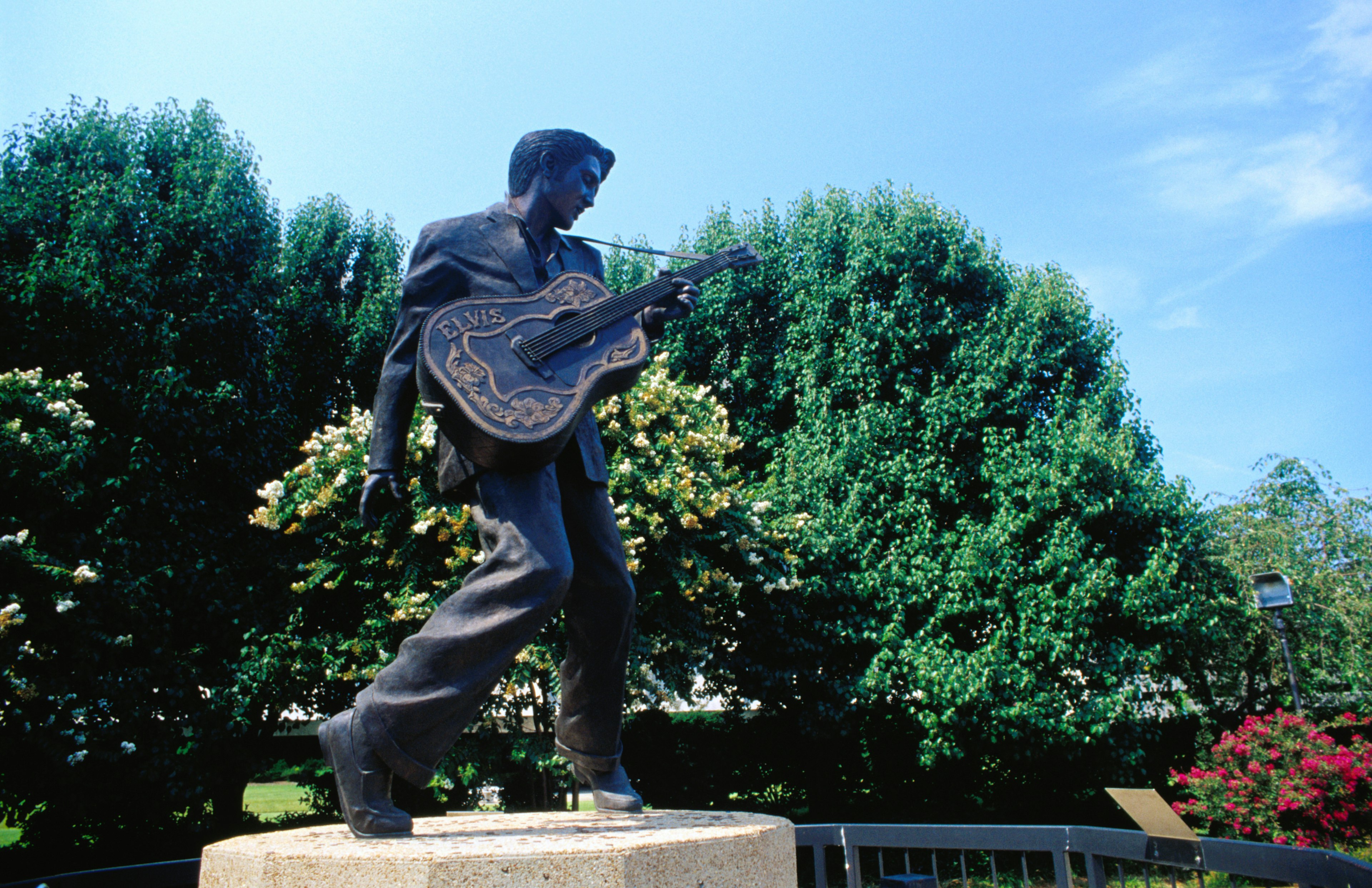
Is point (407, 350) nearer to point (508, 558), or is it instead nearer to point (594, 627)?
point (508, 558)

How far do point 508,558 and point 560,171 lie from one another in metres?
1.73

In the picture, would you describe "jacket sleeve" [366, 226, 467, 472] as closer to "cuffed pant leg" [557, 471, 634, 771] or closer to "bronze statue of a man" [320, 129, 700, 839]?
"bronze statue of a man" [320, 129, 700, 839]

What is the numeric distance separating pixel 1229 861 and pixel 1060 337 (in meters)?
12.9

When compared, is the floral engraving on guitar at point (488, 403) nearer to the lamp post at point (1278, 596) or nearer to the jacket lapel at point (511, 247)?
the jacket lapel at point (511, 247)

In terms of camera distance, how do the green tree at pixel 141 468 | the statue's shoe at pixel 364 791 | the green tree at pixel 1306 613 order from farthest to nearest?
the green tree at pixel 1306 613 → the green tree at pixel 141 468 → the statue's shoe at pixel 364 791

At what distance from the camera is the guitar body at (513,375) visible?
9.93ft

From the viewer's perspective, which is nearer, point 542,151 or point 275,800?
point 542,151

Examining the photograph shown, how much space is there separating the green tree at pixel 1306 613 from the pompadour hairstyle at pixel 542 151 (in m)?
16.9

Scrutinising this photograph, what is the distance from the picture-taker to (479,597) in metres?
3.03

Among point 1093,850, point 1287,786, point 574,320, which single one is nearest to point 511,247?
point 574,320

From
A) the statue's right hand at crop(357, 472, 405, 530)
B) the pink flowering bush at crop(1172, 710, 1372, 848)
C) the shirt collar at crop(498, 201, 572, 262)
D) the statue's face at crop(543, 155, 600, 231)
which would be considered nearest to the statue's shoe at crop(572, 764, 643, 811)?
the statue's right hand at crop(357, 472, 405, 530)

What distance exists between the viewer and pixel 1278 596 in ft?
38.8

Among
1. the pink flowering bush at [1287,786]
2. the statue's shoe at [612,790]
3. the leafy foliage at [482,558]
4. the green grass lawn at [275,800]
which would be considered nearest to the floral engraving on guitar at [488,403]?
the statue's shoe at [612,790]

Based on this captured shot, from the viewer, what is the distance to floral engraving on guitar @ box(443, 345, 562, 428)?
3.03m
